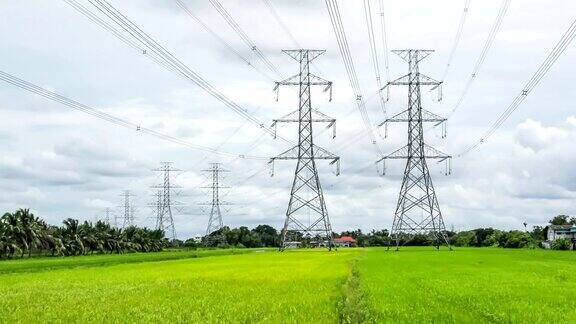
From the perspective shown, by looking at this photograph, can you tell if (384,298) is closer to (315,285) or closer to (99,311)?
(315,285)

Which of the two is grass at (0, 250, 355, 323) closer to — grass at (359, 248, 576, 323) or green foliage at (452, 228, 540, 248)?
grass at (359, 248, 576, 323)

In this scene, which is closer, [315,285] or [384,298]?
[384,298]

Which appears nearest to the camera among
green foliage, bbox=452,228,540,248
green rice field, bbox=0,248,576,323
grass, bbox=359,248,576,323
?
grass, bbox=359,248,576,323

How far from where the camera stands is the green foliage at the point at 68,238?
105125mm

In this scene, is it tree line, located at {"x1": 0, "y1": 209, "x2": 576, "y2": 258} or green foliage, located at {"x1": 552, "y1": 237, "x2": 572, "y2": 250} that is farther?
green foliage, located at {"x1": 552, "y1": 237, "x2": 572, "y2": 250}

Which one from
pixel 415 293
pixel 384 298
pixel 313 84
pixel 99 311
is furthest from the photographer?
pixel 313 84

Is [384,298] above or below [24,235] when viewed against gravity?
below

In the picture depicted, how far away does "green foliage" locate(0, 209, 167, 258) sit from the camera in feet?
345

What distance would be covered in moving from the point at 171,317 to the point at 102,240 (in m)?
126

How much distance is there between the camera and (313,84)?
8800 centimetres

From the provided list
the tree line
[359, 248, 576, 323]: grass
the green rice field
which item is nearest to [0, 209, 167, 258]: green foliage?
the tree line

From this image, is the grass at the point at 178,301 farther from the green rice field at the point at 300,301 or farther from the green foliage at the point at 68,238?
the green foliage at the point at 68,238

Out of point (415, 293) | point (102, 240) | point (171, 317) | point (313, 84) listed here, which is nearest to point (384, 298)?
point (415, 293)

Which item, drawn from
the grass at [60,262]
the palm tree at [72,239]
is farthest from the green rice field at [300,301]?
the palm tree at [72,239]
